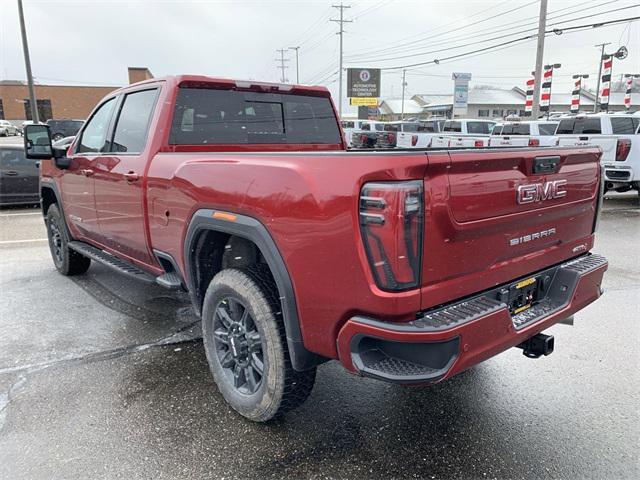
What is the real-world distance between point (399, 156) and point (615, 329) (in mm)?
3446

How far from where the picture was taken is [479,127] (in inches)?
876

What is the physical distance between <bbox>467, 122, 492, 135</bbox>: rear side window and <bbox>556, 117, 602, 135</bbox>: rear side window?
28.1ft

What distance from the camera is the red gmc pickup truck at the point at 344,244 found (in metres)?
2.05

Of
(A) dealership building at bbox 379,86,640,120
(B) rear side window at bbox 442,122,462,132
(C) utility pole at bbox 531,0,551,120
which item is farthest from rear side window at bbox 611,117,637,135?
(A) dealership building at bbox 379,86,640,120

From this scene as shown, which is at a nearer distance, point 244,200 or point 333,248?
point 333,248

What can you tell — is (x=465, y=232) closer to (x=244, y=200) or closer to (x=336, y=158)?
(x=336, y=158)

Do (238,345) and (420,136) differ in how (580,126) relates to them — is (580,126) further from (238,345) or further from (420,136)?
(238,345)

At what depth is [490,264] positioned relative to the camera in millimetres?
2393

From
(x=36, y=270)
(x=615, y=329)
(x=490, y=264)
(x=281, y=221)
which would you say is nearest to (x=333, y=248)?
(x=281, y=221)

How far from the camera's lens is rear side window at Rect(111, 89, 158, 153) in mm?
3852

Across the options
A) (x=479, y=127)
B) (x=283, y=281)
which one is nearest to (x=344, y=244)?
(x=283, y=281)

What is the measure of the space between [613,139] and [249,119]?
32.8ft

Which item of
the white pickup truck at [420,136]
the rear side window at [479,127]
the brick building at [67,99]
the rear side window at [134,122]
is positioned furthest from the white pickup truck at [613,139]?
the brick building at [67,99]

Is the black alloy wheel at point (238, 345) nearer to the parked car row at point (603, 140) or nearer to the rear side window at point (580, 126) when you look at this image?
the parked car row at point (603, 140)
